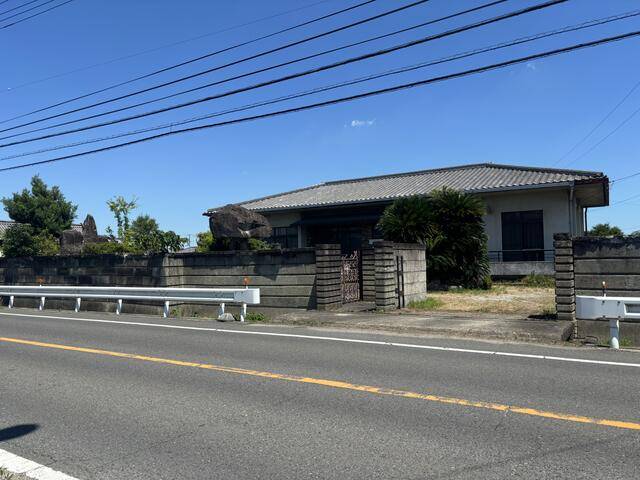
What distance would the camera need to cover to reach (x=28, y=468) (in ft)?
13.5

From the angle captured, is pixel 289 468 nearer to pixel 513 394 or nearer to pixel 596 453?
pixel 596 453

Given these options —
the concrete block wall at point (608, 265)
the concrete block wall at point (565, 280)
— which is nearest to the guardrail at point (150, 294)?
the concrete block wall at point (565, 280)

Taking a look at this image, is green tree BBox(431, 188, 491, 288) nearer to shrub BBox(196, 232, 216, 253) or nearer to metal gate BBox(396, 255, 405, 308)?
metal gate BBox(396, 255, 405, 308)

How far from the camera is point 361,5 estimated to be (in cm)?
1278

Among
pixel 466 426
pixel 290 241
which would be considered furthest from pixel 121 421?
pixel 290 241

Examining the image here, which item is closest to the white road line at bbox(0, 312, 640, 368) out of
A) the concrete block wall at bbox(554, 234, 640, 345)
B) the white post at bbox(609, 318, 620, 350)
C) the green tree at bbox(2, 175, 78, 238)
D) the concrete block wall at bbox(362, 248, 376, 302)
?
the white post at bbox(609, 318, 620, 350)

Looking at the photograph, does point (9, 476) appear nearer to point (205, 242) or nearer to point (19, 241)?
point (205, 242)

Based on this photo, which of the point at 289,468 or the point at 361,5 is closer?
the point at 289,468

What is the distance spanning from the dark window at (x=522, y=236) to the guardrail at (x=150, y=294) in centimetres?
1419

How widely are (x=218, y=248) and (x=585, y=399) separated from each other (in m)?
18.5

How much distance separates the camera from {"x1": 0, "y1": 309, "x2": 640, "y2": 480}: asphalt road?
4.14 metres

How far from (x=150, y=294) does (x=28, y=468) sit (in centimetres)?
1186

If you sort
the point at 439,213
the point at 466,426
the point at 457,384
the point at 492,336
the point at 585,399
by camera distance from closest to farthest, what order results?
the point at 466,426 < the point at 585,399 < the point at 457,384 < the point at 492,336 < the point at 439,213

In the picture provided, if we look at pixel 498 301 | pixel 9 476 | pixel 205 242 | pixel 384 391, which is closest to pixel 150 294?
pixel 498 301
